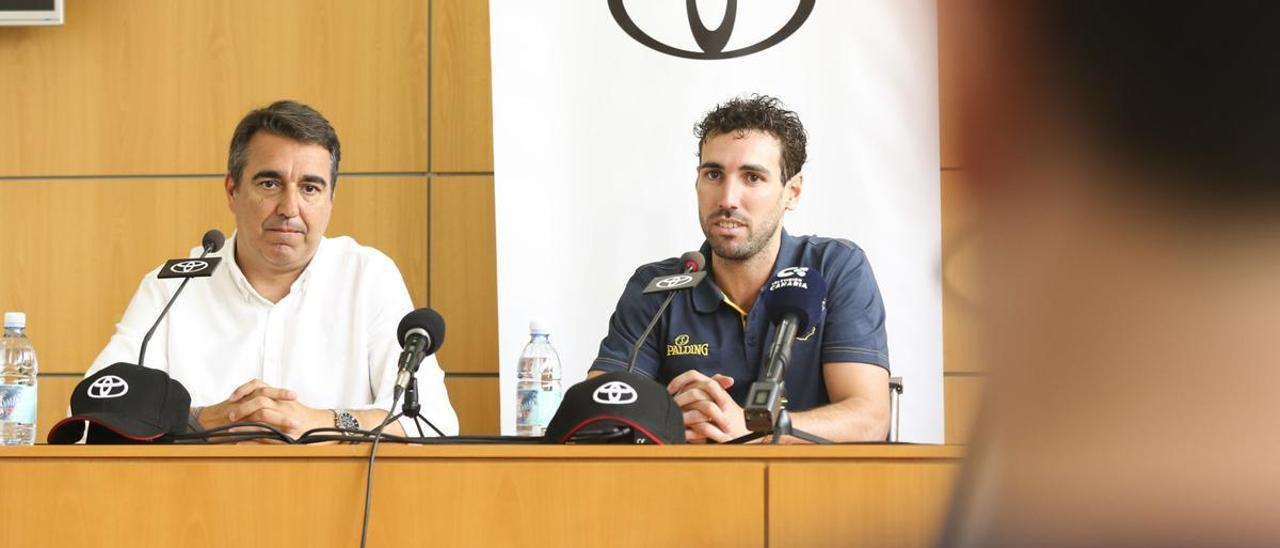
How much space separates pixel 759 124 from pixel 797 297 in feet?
4.01

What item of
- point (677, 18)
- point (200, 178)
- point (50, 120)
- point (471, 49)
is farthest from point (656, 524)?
point (50, 120)

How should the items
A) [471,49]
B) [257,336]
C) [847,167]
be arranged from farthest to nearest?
[471,49] → [847,167] → [257,336]

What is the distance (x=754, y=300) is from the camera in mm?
2982

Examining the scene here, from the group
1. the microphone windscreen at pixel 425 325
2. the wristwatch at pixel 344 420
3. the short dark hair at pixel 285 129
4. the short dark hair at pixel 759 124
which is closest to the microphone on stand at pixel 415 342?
the microphone windscreen at pixel 425 325

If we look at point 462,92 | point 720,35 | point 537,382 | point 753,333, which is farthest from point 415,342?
point 462,92

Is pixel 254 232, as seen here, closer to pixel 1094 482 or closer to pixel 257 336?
pixel 257 336

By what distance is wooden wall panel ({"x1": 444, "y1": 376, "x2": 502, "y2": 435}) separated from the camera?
12.5 feet

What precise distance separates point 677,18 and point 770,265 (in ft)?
2.65

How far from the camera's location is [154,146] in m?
3.97

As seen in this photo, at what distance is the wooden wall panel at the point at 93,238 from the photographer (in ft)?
12.9

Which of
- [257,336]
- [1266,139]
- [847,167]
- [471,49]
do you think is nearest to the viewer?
[1266,139]

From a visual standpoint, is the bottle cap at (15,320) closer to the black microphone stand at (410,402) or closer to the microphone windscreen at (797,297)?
the black microphone stand at (410,402)

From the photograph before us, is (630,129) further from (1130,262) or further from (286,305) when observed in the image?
(1130,262)

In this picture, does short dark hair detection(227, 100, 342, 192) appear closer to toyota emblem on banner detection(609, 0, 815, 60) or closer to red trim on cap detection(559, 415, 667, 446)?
toyota emblem on banner detection(609, 0, 815, 60)
